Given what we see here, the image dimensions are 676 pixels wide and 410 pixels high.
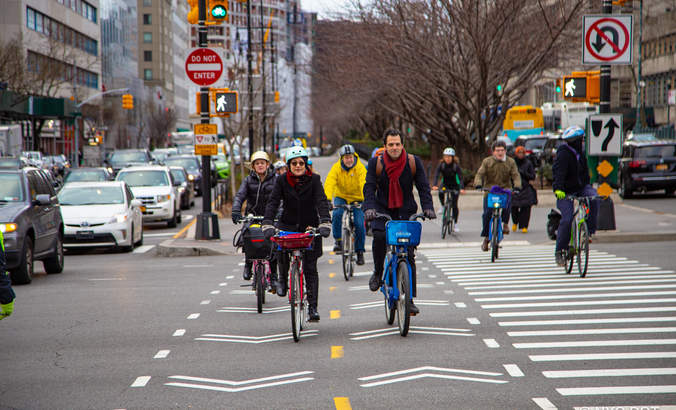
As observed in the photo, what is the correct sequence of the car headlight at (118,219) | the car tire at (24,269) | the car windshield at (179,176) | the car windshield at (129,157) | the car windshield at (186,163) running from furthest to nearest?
the car windshield at (129,157), the car windshield at (186,163), the car windshield at (179,176), the car headlight at (118,219), the car tire at (24,269)

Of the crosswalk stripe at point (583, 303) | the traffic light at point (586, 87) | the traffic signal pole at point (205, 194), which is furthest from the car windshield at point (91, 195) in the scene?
the crosswalk stripe at point (583, 303)

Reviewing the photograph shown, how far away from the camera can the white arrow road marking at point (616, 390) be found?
6418mm

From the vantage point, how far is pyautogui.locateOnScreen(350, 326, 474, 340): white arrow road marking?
28.8 feet

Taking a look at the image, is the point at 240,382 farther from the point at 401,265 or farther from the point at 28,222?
the point at 28,222

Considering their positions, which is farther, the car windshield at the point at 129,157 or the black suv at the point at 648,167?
the car windshield at the point at 129,157

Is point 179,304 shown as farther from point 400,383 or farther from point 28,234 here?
point 400,383

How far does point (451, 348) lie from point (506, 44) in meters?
22.5

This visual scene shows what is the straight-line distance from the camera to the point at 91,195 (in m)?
20.9

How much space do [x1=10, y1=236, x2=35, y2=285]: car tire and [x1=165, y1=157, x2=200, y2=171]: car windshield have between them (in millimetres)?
27054

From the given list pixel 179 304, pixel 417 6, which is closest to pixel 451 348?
pixel 179 304

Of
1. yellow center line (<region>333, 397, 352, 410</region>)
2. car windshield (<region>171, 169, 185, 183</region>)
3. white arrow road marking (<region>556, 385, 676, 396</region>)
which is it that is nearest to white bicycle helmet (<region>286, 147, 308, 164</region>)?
yellow center line (<region>333, 397, 352, 410</region>)

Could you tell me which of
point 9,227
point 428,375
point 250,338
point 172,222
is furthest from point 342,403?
point 172,222

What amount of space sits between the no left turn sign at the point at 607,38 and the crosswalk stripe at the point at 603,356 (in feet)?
34.4

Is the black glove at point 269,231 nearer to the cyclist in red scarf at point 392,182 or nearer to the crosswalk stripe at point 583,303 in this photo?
the cyclist in red scarf at point 392,182
